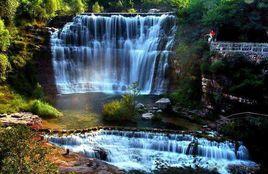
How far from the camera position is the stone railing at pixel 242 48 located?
30469mm

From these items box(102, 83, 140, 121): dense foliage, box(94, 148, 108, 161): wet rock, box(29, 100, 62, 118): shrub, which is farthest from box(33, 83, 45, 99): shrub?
box(94, 148, 108, 161): wet rock

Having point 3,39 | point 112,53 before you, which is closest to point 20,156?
point 3,39

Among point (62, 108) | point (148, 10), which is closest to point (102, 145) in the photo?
point (62, 108)

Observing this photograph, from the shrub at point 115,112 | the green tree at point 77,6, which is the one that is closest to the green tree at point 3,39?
the shrub at point 115,112

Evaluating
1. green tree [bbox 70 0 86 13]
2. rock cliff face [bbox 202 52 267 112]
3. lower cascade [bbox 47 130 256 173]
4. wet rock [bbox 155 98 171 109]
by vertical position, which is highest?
green tree [bbox 70 0 86 13]

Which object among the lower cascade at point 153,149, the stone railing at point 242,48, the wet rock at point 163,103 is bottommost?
the lower cascade at point 153,149

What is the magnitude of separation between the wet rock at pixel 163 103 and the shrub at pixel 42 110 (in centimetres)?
769

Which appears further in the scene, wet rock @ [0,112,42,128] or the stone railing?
the stone railing

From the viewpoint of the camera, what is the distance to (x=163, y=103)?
3378 cm

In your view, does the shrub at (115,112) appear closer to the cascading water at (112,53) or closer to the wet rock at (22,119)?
the wet rock at (22,119)

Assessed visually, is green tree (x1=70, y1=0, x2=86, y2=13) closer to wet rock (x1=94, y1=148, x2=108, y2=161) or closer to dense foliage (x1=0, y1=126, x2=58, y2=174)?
wet rock (x1=94, y1=148, x2=108, y2=161)

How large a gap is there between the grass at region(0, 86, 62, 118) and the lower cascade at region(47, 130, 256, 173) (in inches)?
204

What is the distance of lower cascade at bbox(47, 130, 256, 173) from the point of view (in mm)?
24391

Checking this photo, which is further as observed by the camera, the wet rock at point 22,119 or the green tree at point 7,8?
the green tree at point 7,8
